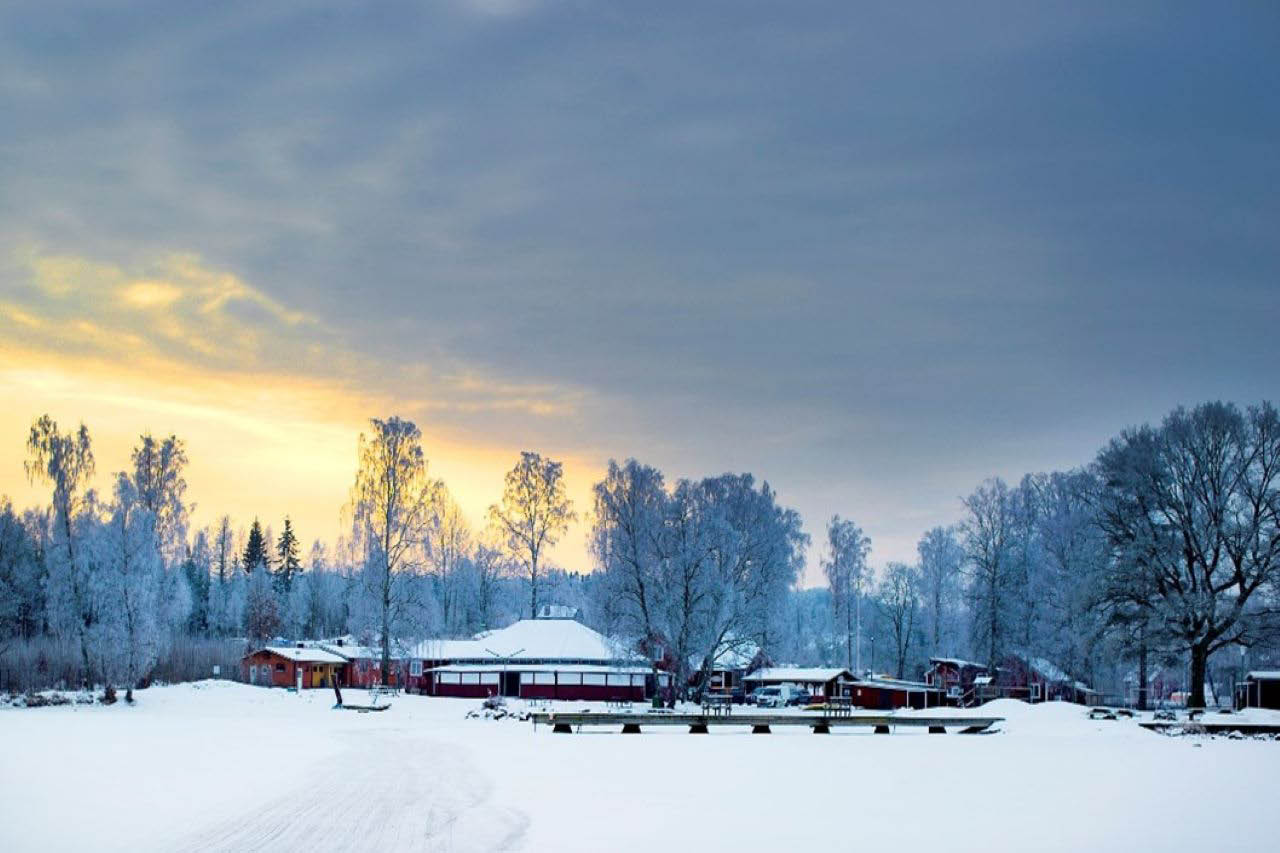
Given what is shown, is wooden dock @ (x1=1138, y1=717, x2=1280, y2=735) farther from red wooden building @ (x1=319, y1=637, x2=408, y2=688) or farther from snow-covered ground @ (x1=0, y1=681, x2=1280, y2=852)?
red wooden building @ (x1=319, y1=637, x2=408, y2=688)

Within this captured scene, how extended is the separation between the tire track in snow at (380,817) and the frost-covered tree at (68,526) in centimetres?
3736

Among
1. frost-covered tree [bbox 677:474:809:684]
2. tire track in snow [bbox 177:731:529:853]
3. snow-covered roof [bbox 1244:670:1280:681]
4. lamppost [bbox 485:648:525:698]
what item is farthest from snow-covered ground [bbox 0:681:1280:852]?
lamppost [bbox 485:648:525:698]

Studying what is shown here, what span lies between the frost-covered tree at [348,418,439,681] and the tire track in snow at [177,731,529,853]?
3711 cm

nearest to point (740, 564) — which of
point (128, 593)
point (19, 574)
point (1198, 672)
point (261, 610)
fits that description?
point (1198, 672)

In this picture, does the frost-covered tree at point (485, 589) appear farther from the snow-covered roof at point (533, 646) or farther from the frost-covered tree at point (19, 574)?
the frost-covered tree at point (19, 574)

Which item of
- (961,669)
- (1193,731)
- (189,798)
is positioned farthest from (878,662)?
(189,798)

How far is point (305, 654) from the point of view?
93.6 m

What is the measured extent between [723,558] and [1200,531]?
79.8 ft

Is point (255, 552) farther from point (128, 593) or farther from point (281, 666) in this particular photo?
point (128, 593)

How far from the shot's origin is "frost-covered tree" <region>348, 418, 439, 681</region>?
65500 mm

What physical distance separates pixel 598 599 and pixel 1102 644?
2695cm

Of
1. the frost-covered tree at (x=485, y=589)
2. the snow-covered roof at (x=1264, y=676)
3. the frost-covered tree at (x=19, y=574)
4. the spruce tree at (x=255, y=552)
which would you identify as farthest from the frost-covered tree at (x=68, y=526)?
the spruce tree at (x=255, y=552)

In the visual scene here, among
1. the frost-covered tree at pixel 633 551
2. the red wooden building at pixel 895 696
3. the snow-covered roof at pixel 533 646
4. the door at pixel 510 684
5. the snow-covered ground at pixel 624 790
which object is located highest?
the frost-covered tree at pixel 633 551

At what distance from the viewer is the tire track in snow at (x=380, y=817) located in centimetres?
1691
